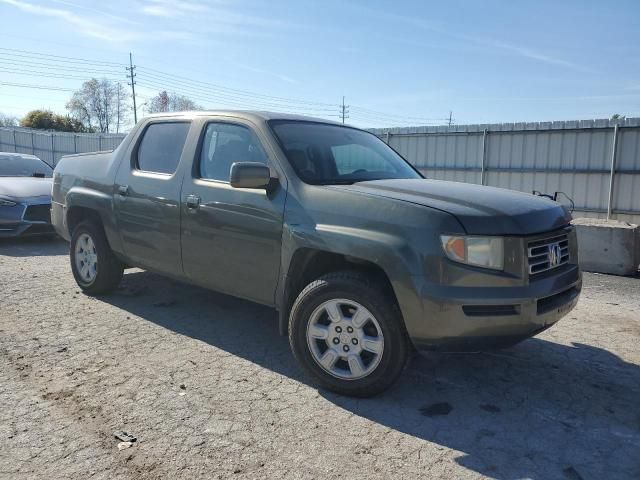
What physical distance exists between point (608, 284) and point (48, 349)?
659 cm

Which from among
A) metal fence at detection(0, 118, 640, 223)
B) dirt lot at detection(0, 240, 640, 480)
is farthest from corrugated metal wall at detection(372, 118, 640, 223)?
dirt lot at detection(0, 240, 640, 480)

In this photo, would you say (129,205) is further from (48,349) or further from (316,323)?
(316,323)

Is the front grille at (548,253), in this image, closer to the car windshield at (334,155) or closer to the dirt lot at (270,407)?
the dirt lot at (270,407)

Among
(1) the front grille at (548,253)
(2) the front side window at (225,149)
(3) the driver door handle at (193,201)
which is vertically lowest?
(1) the front grille at (548,253)

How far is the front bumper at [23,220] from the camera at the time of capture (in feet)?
27.8

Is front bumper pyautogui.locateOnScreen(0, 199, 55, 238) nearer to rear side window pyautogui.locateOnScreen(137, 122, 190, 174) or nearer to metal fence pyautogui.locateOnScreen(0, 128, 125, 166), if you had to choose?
rear side window pyautogui.locateOnScreen(137, 122, 190, 174)

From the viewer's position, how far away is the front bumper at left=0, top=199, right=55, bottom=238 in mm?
8461

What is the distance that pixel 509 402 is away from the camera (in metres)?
3.47

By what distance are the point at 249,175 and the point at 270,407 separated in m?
1.49

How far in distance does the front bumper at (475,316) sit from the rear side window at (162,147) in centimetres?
256

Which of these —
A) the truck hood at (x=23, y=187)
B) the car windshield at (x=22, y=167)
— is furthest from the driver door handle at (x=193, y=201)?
the car windshield at (x=22, y=167)

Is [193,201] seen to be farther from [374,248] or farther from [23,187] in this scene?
[23,187]

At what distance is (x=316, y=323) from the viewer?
139 inches

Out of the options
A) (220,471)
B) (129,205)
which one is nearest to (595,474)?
(220,471)
